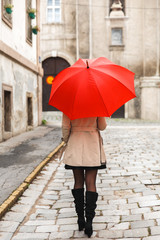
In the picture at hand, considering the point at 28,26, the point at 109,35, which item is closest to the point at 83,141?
the point at 28,26

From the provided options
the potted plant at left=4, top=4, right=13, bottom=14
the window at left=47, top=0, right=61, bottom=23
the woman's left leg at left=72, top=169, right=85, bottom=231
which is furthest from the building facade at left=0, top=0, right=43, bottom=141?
the window at left=47, top=0, right=61, bottom=23

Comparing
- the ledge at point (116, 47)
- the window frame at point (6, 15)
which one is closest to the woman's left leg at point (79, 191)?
the window frame at point (6, 15)

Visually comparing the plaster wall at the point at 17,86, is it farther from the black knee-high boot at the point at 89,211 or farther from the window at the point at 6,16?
the black knee-high boot at the point at 89,211

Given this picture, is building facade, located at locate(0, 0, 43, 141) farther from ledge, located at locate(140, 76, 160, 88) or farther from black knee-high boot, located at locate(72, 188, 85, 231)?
ledge, located at locate(140, 76, 160, 88)

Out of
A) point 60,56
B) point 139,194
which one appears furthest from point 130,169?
point 60,56

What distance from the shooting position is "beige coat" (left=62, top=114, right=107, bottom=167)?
3445 millimetres

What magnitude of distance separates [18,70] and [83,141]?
9.25 m

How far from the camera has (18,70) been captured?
1225cm

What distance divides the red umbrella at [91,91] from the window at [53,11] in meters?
21.4

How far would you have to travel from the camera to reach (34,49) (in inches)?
599

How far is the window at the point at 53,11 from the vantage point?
2384 cm

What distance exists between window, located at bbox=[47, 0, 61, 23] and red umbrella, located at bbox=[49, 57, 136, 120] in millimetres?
21426

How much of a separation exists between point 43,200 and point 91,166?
170cm

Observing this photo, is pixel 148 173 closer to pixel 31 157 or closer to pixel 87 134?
pixel 31 157
